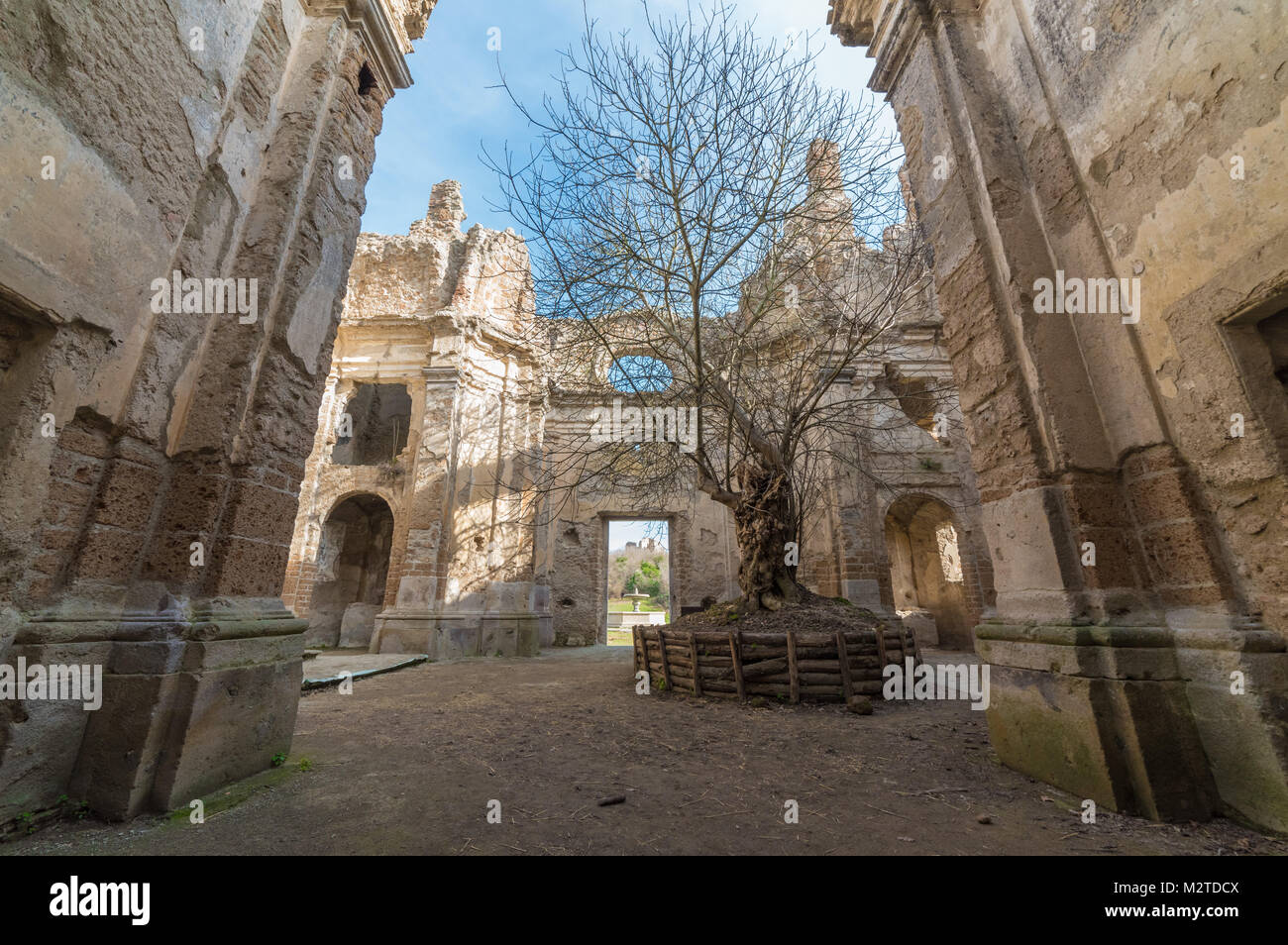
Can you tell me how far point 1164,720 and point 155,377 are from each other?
5.23m

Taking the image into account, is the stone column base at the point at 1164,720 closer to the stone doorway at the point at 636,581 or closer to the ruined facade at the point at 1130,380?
the ruined facade at the point at 1130,380

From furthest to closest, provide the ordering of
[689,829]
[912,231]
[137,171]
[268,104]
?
[912,231]
[268,104]
[137,171]
[689,829]

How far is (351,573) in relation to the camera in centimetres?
1334

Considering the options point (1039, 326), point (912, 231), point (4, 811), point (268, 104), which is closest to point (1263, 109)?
point (1039, 326)

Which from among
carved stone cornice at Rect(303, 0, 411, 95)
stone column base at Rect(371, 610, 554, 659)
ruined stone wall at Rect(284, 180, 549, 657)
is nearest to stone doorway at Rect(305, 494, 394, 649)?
ruined stone wall at Rect(284, 180, 549, 657)

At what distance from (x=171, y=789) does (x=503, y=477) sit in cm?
897

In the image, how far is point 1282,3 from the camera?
2037 mm

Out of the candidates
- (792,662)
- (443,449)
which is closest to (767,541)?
(792,662)

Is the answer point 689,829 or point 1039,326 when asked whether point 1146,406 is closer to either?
point 1039,326

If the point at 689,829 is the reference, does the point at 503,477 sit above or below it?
above

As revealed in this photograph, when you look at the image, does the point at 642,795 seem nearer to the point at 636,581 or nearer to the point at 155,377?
the point at 155,377

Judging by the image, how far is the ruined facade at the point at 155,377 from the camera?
83.8 inches

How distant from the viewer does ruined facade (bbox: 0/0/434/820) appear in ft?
6.98

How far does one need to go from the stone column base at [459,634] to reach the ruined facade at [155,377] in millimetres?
7283
